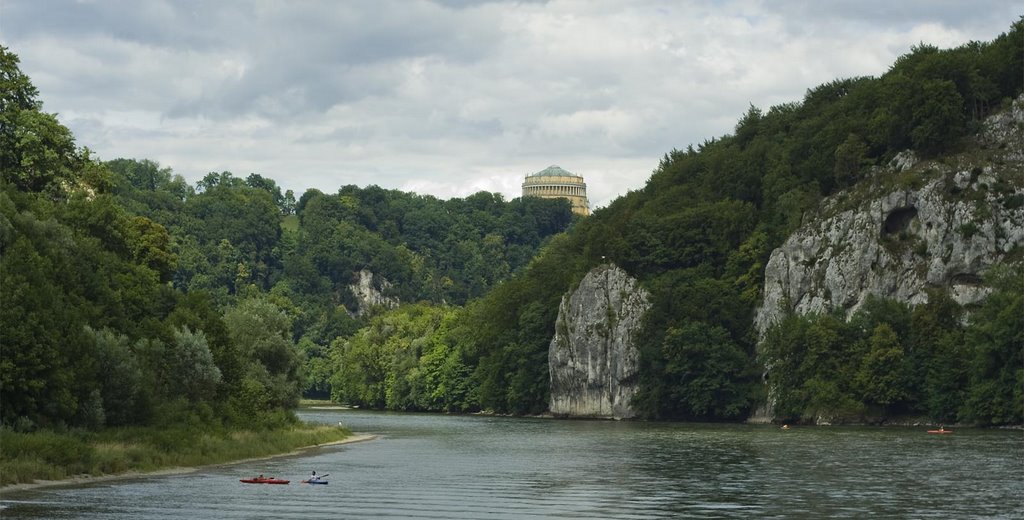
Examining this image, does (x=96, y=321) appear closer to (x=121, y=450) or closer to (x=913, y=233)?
Answer: (x=121, y=450)

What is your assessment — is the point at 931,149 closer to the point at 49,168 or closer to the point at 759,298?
the point at 759,298

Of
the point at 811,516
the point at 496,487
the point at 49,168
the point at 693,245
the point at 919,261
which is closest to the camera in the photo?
the point at 811,516

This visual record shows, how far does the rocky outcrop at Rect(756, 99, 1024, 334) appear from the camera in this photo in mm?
149500

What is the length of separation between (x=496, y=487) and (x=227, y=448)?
2380 cm

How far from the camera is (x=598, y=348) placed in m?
186

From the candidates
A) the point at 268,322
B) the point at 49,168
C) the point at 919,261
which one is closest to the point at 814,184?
the point at 919,261

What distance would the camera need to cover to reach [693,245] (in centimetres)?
18300

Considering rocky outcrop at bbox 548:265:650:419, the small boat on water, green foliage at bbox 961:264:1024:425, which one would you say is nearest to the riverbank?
the small boat on water

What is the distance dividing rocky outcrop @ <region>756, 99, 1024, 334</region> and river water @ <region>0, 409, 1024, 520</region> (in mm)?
38668

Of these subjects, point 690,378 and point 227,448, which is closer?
point 227,448

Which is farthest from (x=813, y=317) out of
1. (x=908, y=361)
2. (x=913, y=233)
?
(x=908, y=361)

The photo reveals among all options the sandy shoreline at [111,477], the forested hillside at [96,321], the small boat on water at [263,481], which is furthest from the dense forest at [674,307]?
the small boat on water at [263,481]

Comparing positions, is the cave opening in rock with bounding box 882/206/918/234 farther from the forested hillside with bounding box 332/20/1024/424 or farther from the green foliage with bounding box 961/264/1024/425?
the green foliage with bounding box 961/264/1024/425

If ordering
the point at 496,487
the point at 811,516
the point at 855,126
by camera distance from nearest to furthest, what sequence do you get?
the point at 811,516
the point at 496,487
the point at 855,126
